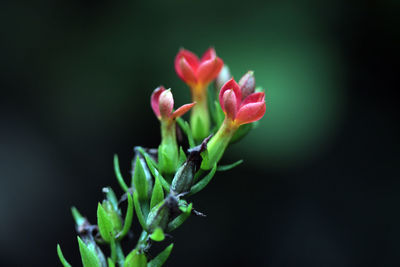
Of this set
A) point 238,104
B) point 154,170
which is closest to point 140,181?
point 154,170

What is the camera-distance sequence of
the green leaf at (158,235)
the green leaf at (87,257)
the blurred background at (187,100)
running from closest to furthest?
1. the green leaf at (158,235)
2. the green leaf at (87,257)
3. the blurred background at (187,100)

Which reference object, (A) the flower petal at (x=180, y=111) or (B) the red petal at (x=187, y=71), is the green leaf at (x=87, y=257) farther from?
(B) the red petal at (x=187, y=71)

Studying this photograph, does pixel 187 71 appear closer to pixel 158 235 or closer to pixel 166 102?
pixel 166 102

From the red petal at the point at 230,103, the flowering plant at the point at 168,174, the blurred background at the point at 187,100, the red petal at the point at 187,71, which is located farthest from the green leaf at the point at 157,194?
the blurred background at the point at 187,100

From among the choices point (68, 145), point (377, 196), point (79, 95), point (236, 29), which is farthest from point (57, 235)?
point (377, 196)

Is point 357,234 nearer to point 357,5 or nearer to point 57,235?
point 357,5

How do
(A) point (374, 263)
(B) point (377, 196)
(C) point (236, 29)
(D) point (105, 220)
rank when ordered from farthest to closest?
(B) point (377, 196) < (A) point (374, 263) < (C) point (236, 29) < (D) point (105, 220)

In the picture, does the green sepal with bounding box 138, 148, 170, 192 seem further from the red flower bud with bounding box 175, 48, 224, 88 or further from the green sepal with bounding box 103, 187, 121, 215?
the red flower bud with bounding box 175, 48, 224, 88
